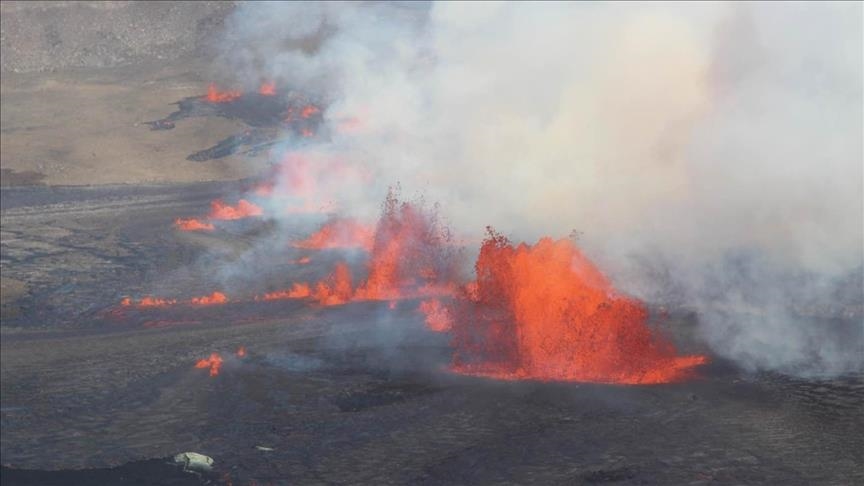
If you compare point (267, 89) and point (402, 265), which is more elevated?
point (267, 89)

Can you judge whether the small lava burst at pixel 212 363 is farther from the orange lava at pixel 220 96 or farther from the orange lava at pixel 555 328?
the orange lava at pixel 220 96

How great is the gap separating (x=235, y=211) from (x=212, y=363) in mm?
16450

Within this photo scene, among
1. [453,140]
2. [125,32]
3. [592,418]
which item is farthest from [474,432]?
[125,32]

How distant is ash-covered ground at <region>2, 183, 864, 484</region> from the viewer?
13.3 meters

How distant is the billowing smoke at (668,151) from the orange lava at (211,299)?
6.48 m

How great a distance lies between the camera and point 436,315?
21.5m

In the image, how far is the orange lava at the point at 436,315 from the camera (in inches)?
811

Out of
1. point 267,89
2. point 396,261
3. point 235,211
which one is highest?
point 267,89

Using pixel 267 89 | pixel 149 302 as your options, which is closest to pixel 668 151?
pixel 149 302

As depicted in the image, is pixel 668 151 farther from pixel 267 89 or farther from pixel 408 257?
pixel 267 89

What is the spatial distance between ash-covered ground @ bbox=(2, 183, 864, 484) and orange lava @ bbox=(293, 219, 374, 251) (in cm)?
534

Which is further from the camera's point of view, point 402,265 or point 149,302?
point 402,265

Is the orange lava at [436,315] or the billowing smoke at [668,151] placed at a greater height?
the billowing smoke at [668,151]

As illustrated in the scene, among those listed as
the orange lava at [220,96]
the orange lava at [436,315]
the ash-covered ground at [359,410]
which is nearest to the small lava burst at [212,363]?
the ash-covered ground at [359,410]
